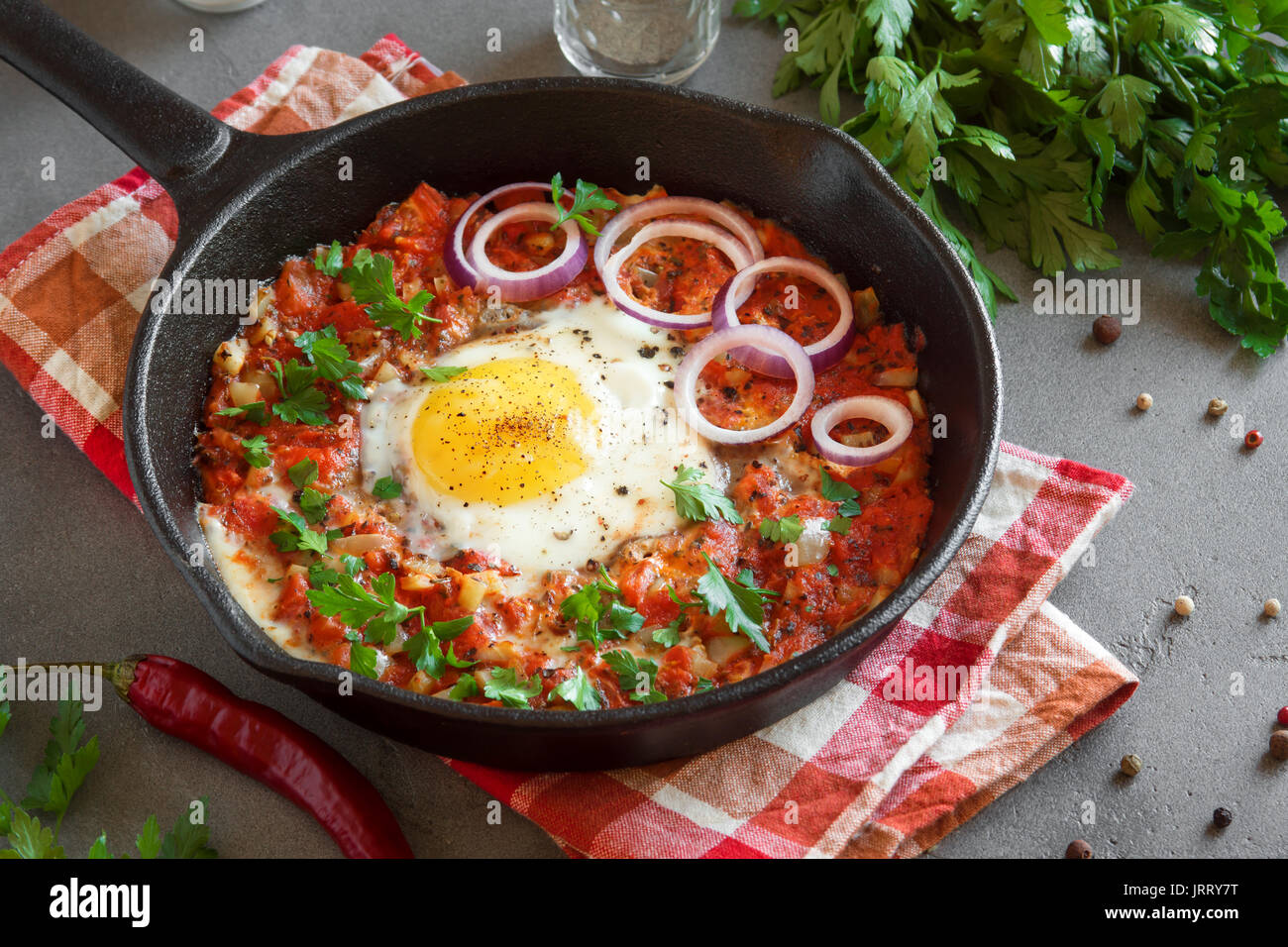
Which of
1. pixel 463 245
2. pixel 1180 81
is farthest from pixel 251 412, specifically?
pixel 1180 81

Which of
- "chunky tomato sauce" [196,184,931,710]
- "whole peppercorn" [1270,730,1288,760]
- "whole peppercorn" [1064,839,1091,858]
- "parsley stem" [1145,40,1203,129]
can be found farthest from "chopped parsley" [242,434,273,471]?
"parsley stem" [1145,40,1203,129]

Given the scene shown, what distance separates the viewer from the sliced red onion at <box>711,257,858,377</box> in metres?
3.97

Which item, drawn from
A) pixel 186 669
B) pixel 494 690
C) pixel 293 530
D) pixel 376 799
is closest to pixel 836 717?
pixel 494 690

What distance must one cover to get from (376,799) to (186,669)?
0.70 meters

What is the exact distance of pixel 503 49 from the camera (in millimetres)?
5262

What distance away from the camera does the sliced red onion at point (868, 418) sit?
3.77 metres

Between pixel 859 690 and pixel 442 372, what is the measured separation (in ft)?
5.35

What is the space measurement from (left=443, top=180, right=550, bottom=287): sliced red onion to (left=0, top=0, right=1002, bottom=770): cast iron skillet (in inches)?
3.6

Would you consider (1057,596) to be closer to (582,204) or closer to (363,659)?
(582,204)

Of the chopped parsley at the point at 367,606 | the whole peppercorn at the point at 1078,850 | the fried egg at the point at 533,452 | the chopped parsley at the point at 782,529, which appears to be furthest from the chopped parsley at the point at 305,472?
the whole peppercorn at the point at 1078,850

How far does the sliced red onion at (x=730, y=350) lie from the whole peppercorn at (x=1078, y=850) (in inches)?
58.4

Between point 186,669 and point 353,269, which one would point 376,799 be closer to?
point 186,669

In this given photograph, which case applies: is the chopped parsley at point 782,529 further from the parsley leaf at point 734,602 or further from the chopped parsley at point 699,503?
the parsley leaf at point 734,602

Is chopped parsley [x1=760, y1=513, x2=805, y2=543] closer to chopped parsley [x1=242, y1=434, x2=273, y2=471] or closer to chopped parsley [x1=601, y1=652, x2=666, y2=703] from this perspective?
chopped parsley [x1=601, y1=652, x2=666, y2=703]
